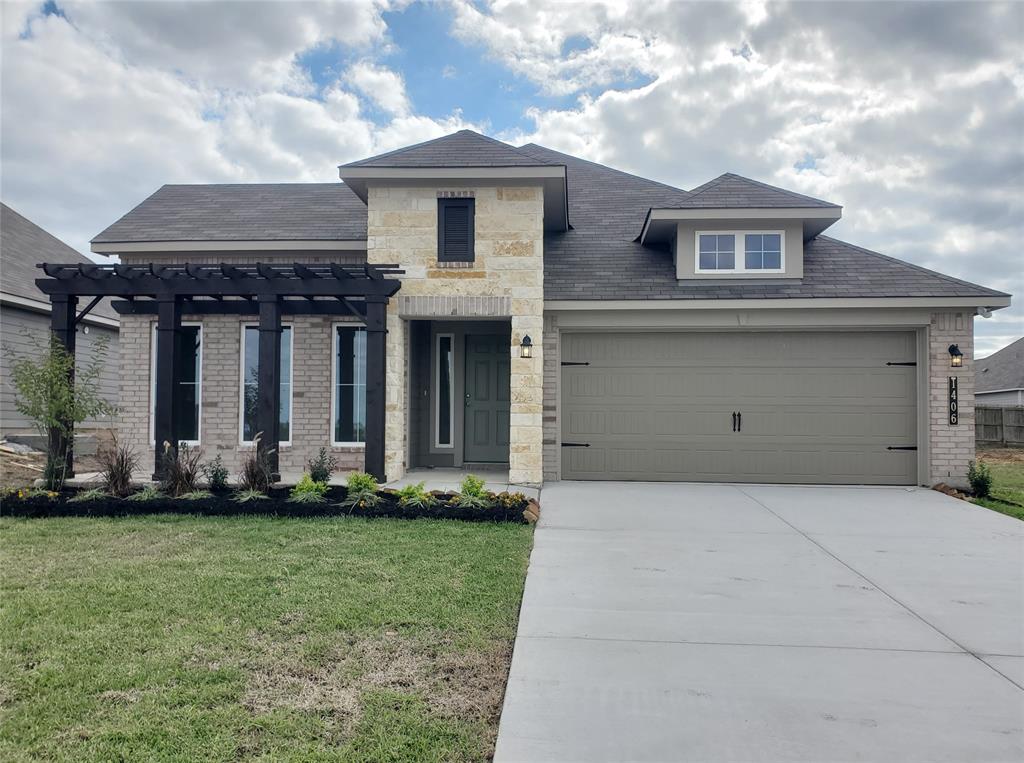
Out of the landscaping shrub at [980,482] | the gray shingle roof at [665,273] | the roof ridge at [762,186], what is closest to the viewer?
the landscaping shrub at [980,482]

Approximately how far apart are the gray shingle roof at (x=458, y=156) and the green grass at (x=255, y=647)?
5605 millimetres

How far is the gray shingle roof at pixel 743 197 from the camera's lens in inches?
390

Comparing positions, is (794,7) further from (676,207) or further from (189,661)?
(189,661)

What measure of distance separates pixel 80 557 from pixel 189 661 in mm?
2782

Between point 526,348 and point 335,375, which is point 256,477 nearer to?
point 335,375

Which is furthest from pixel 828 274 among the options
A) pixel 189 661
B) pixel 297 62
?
pixel 297 62

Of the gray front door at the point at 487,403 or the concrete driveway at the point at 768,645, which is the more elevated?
the gray front door at the point at 487,403

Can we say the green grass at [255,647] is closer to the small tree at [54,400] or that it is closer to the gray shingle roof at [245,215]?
the small tree at [54,400]

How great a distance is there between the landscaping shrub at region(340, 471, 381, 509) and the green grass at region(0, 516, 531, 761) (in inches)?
47.8

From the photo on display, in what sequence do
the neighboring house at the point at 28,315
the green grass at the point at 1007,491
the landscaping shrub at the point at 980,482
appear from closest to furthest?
the green grass at the point at 1007,491, the landscaping shrub at the point at 980,482, the neighboring house at the point at 28,315

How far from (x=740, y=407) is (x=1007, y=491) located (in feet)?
13.6

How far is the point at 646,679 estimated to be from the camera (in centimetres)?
312

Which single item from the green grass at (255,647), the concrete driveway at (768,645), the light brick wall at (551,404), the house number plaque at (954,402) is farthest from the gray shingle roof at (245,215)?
the house number plaque at (954,402)

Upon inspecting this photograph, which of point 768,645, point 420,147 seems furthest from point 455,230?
point 768,645
